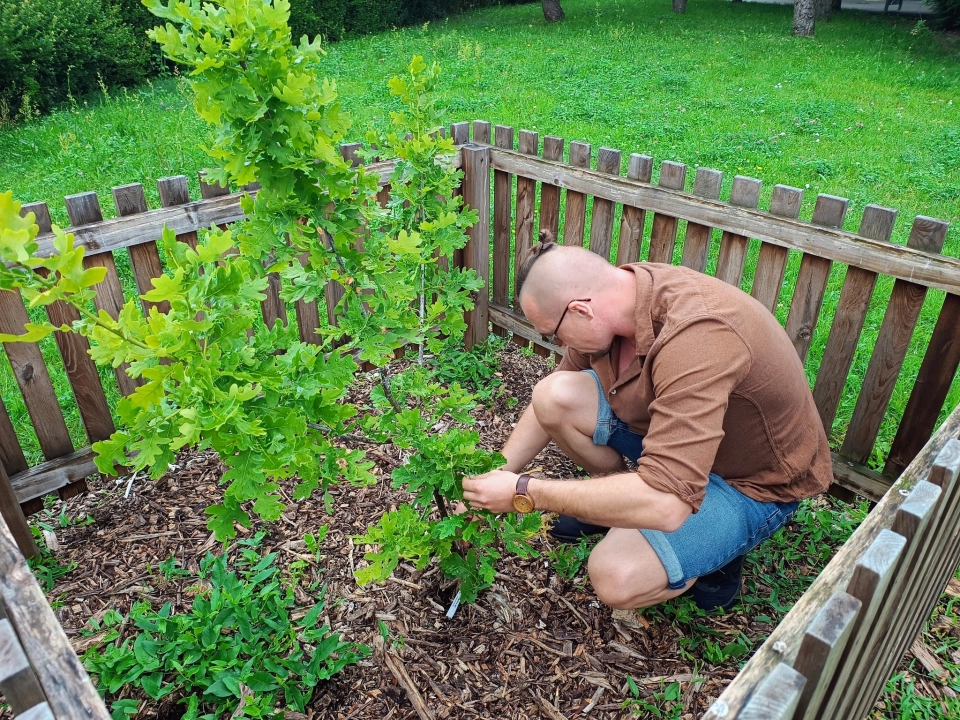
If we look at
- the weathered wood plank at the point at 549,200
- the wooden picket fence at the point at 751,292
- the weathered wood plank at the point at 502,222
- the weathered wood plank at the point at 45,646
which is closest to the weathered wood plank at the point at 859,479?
the wooden picket fence at the point at 751,292

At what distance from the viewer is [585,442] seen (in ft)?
9.90

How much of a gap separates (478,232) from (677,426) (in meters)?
2.68

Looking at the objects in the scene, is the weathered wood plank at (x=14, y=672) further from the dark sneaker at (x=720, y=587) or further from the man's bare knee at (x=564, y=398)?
the dark sneaker at (x=720, y=587)

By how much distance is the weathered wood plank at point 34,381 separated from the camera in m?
2.99

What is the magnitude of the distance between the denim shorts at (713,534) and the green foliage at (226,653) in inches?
→ 47.8

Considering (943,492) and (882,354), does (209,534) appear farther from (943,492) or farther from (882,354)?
(882,354)

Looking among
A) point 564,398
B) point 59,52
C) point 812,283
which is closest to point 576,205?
point 812,283

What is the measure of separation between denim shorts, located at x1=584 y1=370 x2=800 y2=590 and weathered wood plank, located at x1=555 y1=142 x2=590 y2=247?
1979 millimetres

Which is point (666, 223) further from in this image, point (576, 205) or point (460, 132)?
point (460, 132)

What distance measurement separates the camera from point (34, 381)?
10.3 ft

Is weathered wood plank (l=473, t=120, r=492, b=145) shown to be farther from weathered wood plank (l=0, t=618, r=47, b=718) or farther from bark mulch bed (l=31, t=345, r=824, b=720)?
weathered wood plank (l=0, t=618, r=47, b=718)

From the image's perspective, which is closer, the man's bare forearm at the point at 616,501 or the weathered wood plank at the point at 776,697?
the weathered wood plank at the point at 776,697

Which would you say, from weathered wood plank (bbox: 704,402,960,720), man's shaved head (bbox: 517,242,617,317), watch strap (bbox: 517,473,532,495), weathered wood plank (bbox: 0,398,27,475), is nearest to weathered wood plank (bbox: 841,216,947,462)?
weathered wood plank (bbox: 704,402,960,720)

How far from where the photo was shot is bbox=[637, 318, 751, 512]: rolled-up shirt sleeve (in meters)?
2.10
